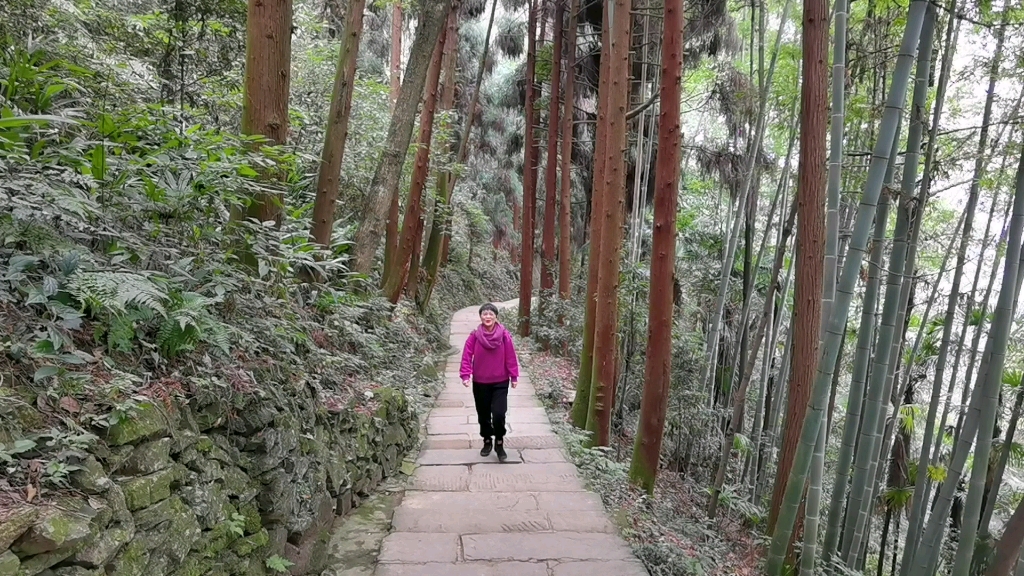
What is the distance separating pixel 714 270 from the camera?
913cm

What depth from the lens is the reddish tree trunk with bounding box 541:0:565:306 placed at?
432 inches

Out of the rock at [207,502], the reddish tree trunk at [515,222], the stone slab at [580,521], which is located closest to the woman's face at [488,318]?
the stone slab at [580,521]

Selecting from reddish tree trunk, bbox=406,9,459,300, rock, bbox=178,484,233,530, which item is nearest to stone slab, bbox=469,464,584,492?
rock, bbox=178,484,233,530

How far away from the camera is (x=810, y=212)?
443 cm

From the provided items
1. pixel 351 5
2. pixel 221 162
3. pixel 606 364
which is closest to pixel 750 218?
pixel 606 364

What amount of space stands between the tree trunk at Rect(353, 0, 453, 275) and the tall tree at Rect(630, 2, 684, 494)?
251 centimetres

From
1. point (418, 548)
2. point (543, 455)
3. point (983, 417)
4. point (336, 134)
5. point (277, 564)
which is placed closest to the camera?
point (277, 564)

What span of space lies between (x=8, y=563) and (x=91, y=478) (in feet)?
1.28

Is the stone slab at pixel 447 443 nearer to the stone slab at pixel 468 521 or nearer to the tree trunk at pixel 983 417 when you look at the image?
the stone slab at pixel 468 521

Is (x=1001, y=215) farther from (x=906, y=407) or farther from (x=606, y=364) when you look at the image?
(x=606, y=364)

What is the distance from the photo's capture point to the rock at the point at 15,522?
4.95ft

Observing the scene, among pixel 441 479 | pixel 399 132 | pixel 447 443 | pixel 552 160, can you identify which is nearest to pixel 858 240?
pixel 441 479

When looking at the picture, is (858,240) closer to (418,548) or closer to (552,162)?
(418,548)

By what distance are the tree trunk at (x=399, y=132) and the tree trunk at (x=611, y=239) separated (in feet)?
6.00
